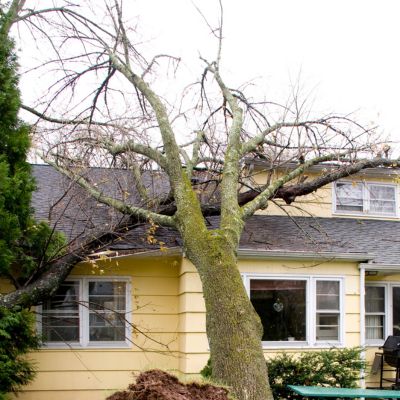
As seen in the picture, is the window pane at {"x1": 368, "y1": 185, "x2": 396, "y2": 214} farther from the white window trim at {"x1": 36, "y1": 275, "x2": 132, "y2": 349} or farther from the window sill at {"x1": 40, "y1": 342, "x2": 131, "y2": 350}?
the window sill at {"x1": 40, "y1": 342, "x2": 131, "y2": 350}

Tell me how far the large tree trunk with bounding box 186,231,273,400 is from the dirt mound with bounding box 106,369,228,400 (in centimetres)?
179

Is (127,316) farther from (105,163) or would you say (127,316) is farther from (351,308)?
(351,308)

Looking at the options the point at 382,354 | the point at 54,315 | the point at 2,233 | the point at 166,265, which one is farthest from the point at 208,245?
the point at 382,354

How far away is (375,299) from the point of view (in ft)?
41.8

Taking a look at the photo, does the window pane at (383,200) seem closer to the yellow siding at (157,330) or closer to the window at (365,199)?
the window at (365,199)

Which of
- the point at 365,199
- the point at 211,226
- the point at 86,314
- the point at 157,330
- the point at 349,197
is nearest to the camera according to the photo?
the point at 86,314

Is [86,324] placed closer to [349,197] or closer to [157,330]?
[157,330]

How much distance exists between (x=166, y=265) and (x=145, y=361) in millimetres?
1792

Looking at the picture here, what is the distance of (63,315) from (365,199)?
25.1 feet

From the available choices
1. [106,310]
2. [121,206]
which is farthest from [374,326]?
[121,206]

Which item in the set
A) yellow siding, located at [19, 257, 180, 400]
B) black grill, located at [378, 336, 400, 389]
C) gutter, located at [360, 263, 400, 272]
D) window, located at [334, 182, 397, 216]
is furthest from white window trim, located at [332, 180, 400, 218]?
yellow siding, located at [19, 257, 180, 400]

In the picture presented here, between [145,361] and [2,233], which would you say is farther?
[145,361]

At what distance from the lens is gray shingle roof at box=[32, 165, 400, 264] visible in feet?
34.0

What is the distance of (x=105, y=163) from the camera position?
10.4 meters
